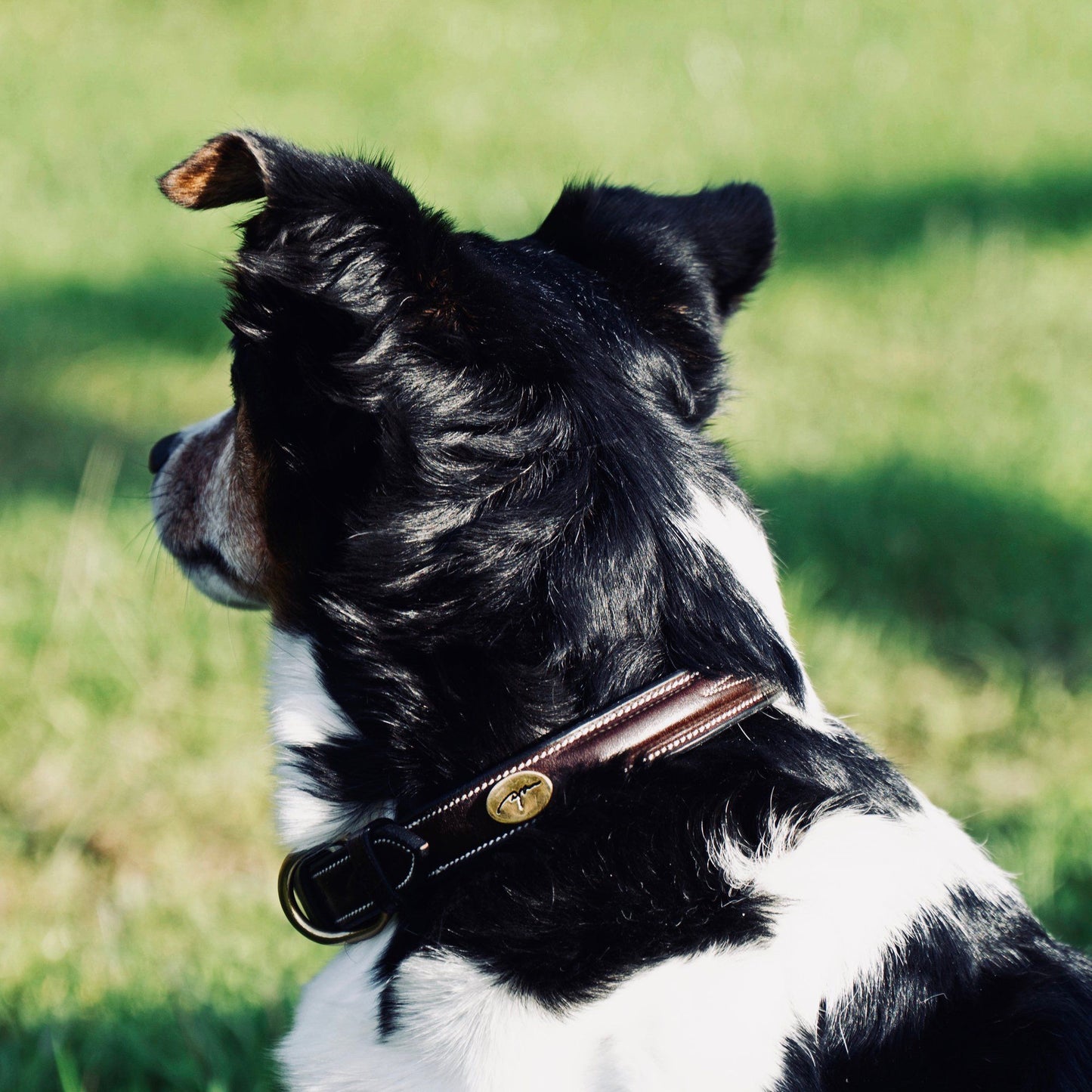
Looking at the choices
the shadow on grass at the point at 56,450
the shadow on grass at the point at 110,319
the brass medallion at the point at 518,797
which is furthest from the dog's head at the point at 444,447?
the shadow on grass at the point at 110,319

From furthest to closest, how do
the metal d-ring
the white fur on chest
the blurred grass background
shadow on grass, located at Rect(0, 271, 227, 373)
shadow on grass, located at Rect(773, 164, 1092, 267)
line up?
1. shadow on grass, located at Rect(773, 164, 1092, 267)
2. shadow on grass, located at Rect(0, 271, 227, 373)
3. the blurred grass background
4. the metal d-ring
5. the white fur on chest

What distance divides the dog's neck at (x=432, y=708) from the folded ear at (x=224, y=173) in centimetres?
63

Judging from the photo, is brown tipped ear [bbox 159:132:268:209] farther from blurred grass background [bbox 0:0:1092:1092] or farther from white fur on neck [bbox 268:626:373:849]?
blurred grass background [bbox 0:0:1092:1092]

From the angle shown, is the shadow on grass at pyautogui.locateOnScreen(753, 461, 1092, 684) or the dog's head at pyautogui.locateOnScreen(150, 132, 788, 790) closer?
the dog's head at pyautogui.locateOnScreen(150, 132, 788, 790)

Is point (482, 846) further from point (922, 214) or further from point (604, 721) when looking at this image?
point (922, 214)

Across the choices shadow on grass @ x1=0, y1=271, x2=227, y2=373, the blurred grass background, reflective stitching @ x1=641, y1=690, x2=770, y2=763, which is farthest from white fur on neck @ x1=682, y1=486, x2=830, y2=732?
shadow on grass @ x1=0, y1=271, x2=227, y2=373

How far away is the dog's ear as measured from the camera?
79.7 inches

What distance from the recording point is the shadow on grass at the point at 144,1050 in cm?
235

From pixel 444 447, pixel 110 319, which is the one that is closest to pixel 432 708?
pixel 444 447

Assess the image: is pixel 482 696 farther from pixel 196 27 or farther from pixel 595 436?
pixel 196 27

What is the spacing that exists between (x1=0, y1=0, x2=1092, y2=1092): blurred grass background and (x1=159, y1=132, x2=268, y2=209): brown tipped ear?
936 mm

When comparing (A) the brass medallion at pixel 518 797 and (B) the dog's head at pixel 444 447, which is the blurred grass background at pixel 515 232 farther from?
(A) the brass medallion at pixel 518 797

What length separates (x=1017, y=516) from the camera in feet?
14.8

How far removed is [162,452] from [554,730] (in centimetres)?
107
